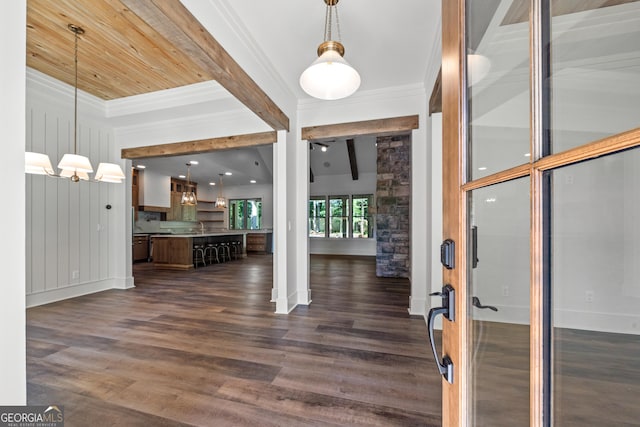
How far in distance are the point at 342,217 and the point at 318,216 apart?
36.8 inches

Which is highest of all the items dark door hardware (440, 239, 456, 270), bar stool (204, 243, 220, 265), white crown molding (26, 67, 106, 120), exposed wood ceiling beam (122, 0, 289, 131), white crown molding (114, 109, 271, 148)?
white crown molding (26, 67, 106, 120)

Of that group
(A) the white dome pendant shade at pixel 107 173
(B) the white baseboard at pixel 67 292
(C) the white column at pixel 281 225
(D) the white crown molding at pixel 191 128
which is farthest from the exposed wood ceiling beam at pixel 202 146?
(B) the white baseboard at pixel 67 292

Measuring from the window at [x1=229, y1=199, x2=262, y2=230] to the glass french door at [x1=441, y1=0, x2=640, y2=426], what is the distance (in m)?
10.8

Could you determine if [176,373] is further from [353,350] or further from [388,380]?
[388,380]

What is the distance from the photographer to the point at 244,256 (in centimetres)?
897

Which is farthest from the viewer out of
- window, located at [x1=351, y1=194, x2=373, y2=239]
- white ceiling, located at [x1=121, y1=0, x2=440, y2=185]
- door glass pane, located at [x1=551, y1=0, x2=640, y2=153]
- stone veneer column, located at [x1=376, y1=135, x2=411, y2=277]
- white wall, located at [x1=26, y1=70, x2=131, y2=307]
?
window, located at [x1=351, y1=194, x2=373, y2=239]

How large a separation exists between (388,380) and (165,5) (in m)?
2.84

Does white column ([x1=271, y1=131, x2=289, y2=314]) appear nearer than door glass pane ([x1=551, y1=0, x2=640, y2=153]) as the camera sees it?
No

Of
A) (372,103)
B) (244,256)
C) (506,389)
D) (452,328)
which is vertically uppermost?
(372,103)

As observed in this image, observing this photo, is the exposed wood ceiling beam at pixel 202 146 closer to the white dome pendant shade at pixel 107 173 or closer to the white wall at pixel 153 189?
the white dome pendant shade at pixel 107 173

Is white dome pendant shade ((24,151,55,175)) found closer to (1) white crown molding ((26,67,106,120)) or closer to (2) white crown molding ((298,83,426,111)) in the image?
(1) white crown molding ((26,67,106,120))

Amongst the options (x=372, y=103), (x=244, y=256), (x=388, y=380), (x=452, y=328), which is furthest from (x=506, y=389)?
(x=244, y=256)
